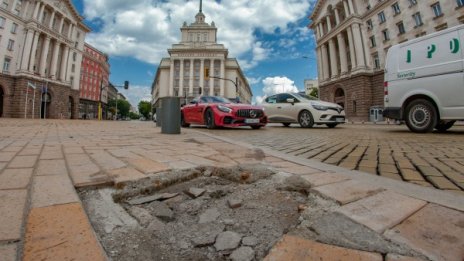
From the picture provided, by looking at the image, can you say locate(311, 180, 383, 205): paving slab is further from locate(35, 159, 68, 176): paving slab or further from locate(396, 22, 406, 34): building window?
locate(396, 22, 406, 34): building window

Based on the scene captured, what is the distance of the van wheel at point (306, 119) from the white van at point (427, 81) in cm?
298

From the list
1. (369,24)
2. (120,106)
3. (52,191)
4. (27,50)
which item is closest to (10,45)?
(27,50)

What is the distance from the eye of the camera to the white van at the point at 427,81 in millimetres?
5129

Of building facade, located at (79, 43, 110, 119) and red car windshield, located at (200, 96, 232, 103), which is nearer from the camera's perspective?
red car windshield, located at (200, 96, 232, 103)

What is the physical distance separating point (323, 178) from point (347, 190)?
268mm

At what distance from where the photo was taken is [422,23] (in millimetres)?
23219

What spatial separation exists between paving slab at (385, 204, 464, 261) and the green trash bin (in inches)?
221

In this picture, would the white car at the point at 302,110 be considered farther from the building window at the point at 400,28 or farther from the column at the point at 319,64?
the column at the point at 319,64

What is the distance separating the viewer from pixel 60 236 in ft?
2.80

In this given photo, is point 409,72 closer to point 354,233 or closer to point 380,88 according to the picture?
point 354,233

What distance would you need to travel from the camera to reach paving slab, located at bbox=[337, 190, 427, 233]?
1.00 m

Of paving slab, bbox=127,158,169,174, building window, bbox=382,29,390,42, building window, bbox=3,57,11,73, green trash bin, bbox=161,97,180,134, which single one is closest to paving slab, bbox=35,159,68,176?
paving slab, bbox=127,158,169,174

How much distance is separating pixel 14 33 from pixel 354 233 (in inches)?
1664

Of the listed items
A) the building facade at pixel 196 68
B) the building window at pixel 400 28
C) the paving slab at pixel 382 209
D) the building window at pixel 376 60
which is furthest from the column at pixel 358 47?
the building facade at pixel 196 68
